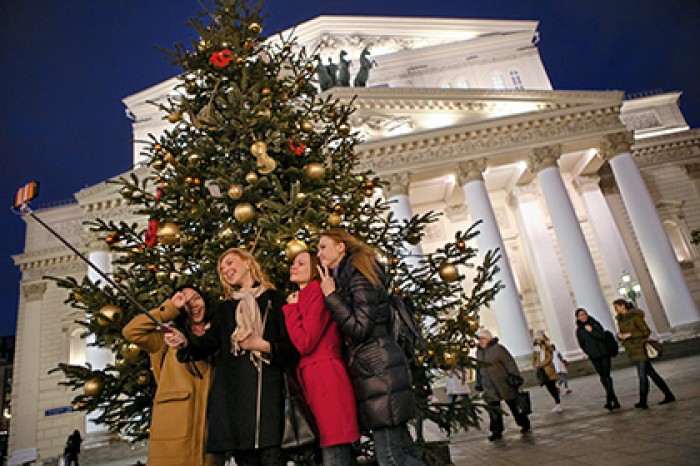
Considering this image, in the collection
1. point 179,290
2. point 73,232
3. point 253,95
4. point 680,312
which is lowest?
point 680,312

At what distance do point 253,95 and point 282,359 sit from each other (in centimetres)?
269

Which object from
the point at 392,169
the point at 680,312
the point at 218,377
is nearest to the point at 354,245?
the point at 218,377

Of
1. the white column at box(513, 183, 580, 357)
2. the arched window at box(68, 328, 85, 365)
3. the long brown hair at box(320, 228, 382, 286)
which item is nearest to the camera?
the long brown hair at box(320, 228, 382, 286)

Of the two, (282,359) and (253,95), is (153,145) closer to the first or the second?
(253,95)

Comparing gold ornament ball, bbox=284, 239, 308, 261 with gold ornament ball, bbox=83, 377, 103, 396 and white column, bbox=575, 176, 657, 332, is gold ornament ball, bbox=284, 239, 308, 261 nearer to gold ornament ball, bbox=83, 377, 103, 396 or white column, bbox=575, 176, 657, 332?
gold ornament ball, bbox=83, 377, 103, 396

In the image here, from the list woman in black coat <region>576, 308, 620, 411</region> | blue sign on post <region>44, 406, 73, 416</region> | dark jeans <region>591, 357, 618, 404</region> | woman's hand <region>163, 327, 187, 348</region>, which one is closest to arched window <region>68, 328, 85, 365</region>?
blue sign on post <region>44, 406, 73, 416</region>

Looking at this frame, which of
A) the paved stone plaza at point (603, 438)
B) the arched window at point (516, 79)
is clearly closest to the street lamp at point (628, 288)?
the paved stone plaza at point (603, 438)

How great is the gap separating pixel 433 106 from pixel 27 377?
24.0 m

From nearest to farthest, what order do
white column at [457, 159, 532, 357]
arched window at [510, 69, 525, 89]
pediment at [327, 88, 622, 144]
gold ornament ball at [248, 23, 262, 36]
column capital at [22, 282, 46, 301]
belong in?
gold ornament ball at [248, 23, 262, 36], white column at [457, 159, 532, 357], pediment at [327, 88, 622, 144], column capital at [22, 282, 46, 301], arched window at [510, 69, 525, 89]

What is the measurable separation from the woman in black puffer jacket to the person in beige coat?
88 centimetres

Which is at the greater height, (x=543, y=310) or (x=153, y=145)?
(x=153, y=145)

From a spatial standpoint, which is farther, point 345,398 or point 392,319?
point 392,319

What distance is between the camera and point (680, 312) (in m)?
15.3

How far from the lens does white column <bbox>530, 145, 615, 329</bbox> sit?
50.8 ft
